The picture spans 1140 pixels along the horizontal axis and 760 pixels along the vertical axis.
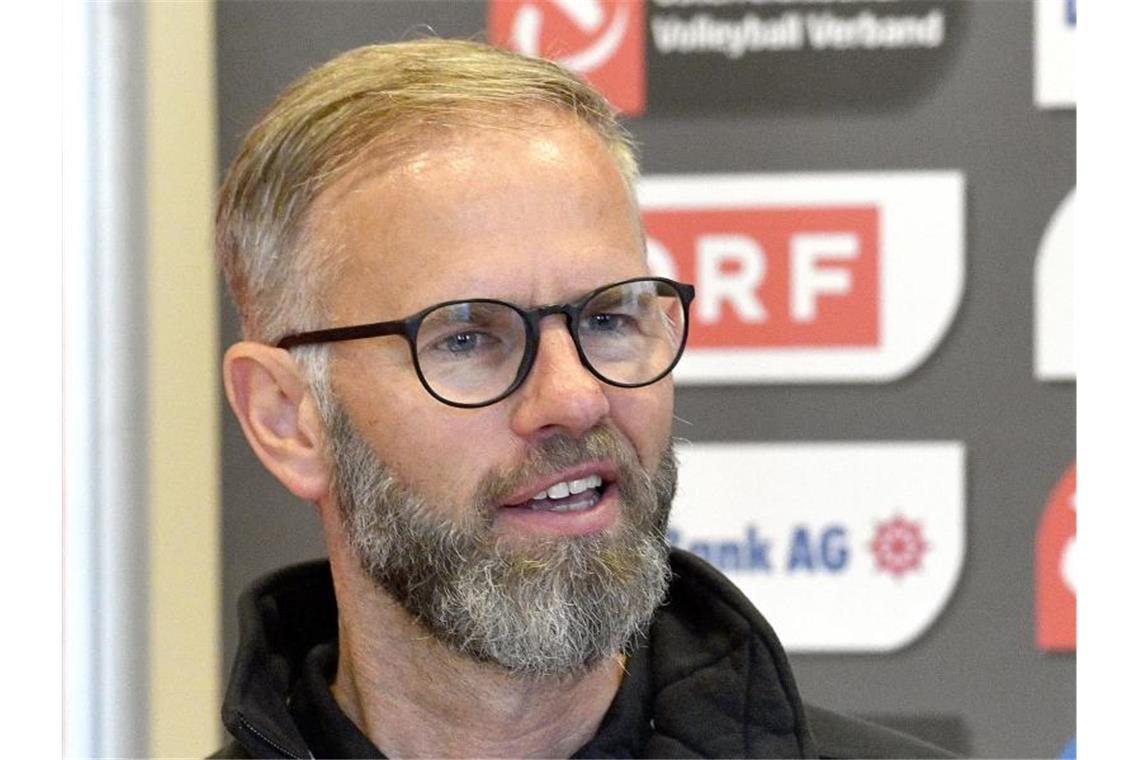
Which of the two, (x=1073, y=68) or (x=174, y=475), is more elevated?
(x=1073, y=68)

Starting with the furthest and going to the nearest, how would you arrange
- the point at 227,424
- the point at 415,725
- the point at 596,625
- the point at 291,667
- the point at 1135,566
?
the point at 227,424, the point at 291,667, the point at 415,725, the point at 596,625, the point at 1135,566

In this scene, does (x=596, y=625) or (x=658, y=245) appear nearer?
(x=596, y=625)

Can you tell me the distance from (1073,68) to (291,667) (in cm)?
127

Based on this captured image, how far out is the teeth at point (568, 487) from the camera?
117 centimetres

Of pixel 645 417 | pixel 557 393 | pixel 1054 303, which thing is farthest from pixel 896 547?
pixel 557 393

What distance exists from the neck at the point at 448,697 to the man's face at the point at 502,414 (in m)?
0.05

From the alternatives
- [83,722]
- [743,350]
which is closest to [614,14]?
[743,350]

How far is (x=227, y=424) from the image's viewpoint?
196cm

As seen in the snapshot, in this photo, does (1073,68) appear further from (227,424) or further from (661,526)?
(227,424)

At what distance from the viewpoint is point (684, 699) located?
1270 millimetres

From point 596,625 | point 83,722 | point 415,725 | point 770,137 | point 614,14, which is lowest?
point 83,722

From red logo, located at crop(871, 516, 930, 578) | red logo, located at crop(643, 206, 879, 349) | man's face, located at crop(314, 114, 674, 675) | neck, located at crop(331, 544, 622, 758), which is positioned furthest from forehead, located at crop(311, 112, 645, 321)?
red logo, located at crop(871, 516, 930, 578)

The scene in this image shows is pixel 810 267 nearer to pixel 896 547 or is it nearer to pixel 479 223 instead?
pixel 896 547

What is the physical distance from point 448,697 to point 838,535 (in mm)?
781
